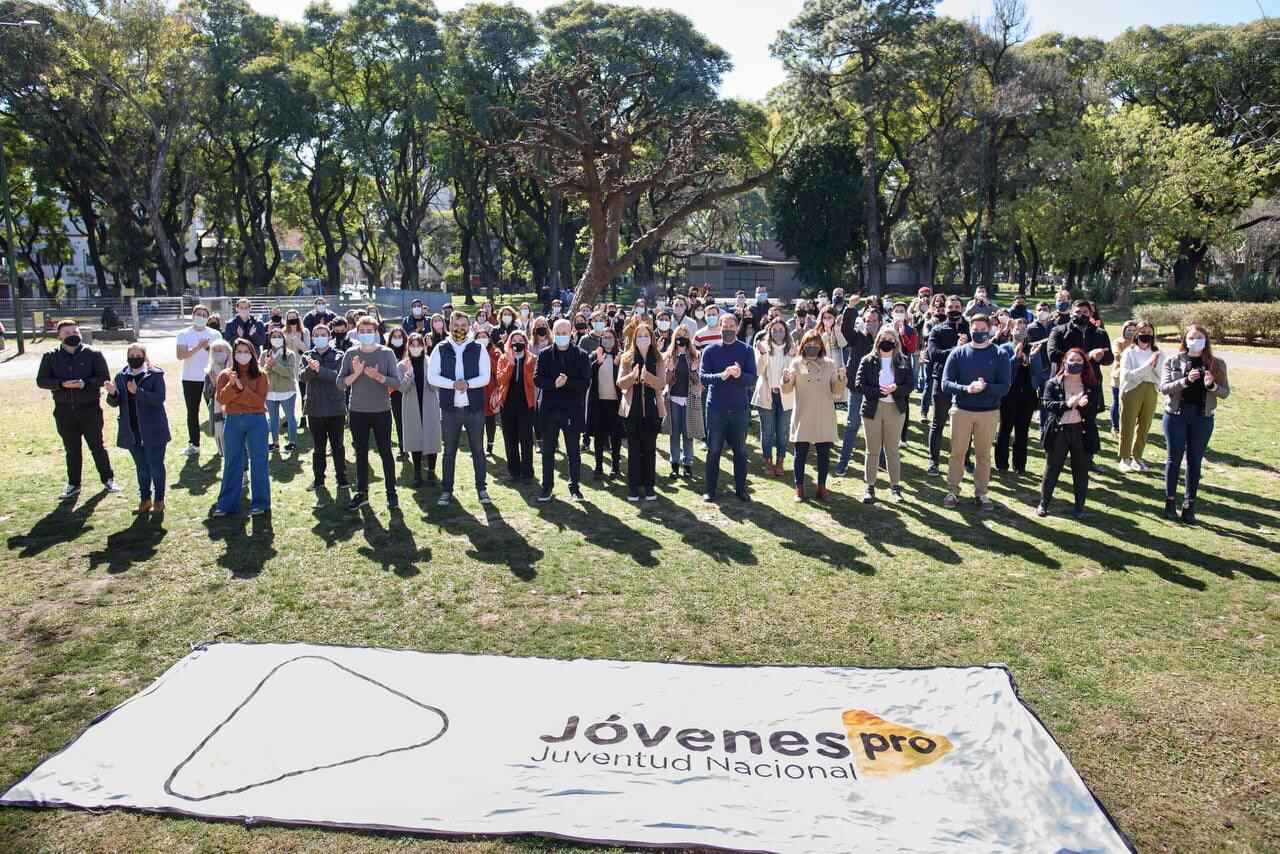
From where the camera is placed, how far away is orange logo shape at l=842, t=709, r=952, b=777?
437 centimetres

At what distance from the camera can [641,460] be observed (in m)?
9.36

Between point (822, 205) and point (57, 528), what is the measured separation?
43.2 meters

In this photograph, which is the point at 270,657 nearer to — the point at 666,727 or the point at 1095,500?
the point at 666,727

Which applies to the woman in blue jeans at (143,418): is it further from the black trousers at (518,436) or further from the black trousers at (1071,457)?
the black trousers at (1071,457)

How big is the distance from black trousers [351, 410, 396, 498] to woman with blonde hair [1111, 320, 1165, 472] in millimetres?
8487

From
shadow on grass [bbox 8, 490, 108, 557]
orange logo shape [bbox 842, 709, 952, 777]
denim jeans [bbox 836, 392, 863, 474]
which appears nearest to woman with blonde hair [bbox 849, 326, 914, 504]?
denim jeans [bbox 836, 392, 863, 474]

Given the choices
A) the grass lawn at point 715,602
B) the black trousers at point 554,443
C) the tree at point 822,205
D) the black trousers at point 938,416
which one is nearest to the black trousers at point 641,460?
the grass lawn at point 715,602

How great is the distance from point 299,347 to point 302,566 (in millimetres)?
5960

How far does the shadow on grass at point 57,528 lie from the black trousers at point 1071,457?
30.2ft

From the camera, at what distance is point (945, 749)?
4500 millimetres

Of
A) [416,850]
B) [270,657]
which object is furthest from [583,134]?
[416,850]

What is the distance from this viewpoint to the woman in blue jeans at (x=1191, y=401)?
8.00m

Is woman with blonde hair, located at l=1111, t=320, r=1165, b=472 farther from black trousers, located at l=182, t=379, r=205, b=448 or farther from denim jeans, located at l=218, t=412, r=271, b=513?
black trousers, located at l=182, t=379, r=205, b=448

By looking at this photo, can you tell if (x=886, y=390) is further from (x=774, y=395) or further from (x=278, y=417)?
(x=278, y=417)
